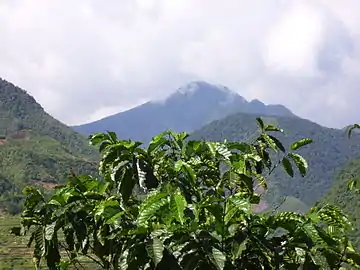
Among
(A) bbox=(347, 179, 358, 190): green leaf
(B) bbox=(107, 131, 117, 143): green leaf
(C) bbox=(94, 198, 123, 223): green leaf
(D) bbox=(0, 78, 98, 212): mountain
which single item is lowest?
(C) bbox=(94, 198, 123, 223): green leaf

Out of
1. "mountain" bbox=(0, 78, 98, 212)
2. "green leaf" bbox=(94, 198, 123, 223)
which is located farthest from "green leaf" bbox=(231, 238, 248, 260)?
"mountain" bbox=(0, 78, 98, 212)

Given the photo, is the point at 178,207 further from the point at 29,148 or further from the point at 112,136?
the point at 29,148

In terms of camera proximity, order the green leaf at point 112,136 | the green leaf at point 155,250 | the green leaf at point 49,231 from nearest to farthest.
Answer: the green leaf at point 155,250, the green leaf at point 49,231, the green leaf at point 112,136

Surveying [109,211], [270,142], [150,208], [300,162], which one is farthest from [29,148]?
[150,208]

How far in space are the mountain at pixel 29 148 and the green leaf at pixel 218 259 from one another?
255 ft

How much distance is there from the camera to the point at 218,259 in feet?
7.93

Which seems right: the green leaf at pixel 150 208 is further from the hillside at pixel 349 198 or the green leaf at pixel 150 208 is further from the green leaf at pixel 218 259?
the hillside at pixel 349 198

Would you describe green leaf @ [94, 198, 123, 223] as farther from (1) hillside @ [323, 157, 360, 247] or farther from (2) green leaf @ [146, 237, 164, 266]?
(1) hillside @ [323, 157, 360, 247]

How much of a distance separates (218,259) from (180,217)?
0.78 feet

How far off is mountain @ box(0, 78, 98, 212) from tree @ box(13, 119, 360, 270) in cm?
7687

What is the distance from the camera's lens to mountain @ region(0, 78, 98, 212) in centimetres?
10706

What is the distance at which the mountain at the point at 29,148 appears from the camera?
10706 cm

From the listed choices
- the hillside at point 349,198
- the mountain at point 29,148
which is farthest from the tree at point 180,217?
the mountain at point 29,148

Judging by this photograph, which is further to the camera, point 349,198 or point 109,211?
point 349,198
